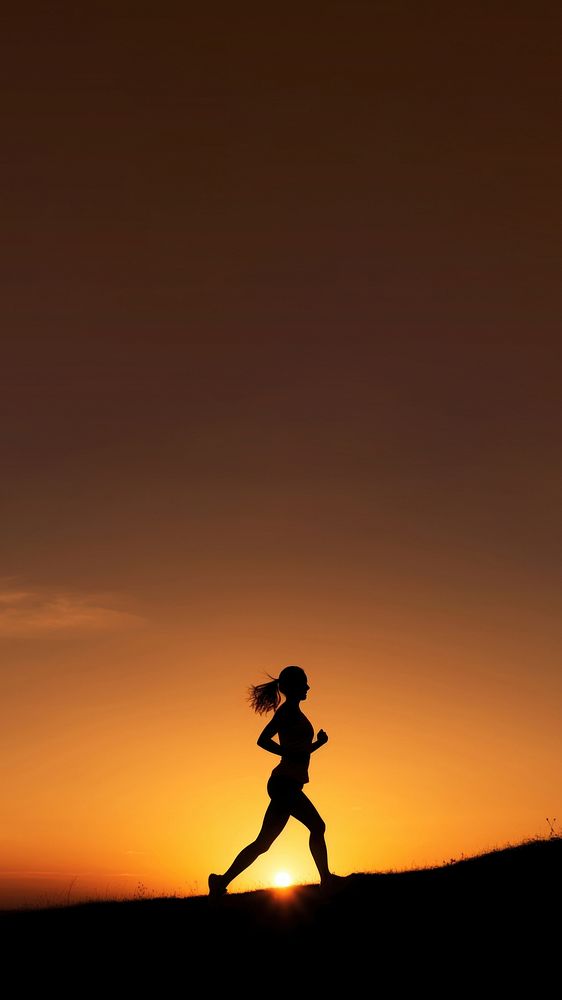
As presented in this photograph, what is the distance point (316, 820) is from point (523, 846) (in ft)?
21.6

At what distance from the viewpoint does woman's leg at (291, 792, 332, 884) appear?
39.5 feet

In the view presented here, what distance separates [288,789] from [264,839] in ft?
2.20

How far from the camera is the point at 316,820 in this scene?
39.6ft

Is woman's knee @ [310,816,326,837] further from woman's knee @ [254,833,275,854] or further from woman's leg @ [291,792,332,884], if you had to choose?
woman's knee @ [254,833,275,854]

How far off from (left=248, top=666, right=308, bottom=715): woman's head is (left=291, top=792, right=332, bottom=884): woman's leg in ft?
3.88

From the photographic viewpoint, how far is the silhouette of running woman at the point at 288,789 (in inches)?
471

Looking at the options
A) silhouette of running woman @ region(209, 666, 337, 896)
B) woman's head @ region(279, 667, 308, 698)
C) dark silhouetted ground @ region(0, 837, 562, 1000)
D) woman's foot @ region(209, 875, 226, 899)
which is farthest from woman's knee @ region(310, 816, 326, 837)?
→ woman's head @ region(279, 667, 308, 698)

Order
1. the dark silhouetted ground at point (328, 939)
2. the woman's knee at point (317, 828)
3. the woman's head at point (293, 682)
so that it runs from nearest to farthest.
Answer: the dark silhouetted ground at point (328, 939), the woman's knee at point (317, 828), the woman's head at point (293, 682)

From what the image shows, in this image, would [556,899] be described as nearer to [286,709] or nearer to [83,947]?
[286,709]

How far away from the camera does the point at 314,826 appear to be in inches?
475

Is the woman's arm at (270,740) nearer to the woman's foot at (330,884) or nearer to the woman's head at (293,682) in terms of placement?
the woman's head at (293,682)

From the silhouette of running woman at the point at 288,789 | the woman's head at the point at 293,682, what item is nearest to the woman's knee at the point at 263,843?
the silhouette of running woman at the point at 288,789

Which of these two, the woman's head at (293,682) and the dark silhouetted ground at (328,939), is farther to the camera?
the woman's head at (293,682)

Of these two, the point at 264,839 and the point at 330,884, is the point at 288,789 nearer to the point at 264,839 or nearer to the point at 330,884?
the point at 264,839
